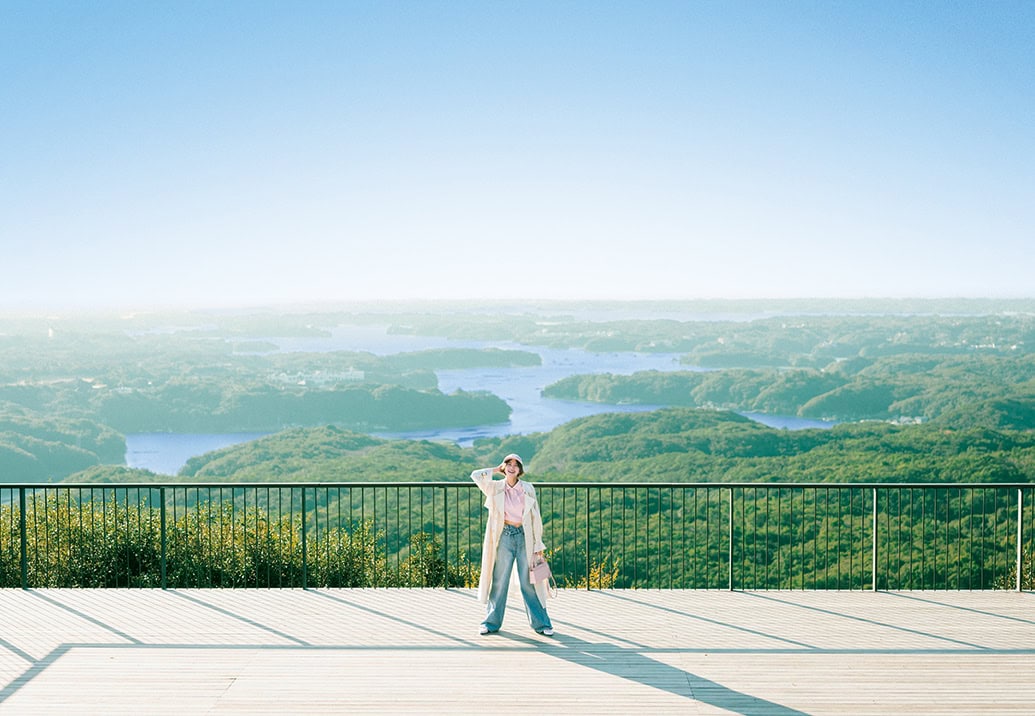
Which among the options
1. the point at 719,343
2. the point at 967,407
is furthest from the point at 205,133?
the point at 719,343

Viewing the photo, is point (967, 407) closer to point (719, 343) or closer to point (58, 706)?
point (719, 343)

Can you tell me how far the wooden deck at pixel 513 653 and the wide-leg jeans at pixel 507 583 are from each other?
0.46 ft

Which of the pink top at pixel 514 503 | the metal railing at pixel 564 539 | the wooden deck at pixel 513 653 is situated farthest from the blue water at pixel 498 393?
the pink top at pixel 514 503

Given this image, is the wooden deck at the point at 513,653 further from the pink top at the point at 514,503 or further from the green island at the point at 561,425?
the green island at the point at 561,425

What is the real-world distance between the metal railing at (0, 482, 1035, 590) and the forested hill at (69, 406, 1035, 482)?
11228 millimetres

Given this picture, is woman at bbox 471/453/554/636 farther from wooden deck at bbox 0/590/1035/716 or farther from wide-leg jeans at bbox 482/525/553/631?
wooden deck at bbox 0/590/1035/716

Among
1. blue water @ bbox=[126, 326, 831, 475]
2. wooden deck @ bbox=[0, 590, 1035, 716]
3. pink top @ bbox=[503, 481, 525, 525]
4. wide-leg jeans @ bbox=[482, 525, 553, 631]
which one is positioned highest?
pink top @ bbox=[503, 481, 525, 525]

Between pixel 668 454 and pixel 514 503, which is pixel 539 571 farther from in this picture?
pixel 668 454

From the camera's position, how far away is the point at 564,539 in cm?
2009

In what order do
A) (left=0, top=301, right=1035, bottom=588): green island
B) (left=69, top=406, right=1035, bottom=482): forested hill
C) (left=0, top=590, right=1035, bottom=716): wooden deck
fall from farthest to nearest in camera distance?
(left=69, top=406, right=1035, bottom=482): forested hill → (left=0, top=301, right=1035, bottom=588): green island → (left=0, top=590, right=1035, bottom=716): wooden deck

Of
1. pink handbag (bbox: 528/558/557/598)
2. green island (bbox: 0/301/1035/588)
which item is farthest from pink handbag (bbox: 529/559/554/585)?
green island (bbox: 0/301/1035/588)

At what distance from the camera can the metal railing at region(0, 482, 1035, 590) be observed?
789 cm

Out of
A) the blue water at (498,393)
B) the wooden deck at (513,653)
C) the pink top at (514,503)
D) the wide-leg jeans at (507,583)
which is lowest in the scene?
the blue water at (498,393)

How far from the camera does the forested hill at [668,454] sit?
181 ft
